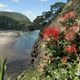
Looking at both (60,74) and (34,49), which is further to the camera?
(34,49)

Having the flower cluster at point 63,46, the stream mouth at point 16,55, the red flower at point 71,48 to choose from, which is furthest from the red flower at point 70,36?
the stream mouth at point 16,55

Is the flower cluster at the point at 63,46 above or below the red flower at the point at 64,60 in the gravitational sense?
above

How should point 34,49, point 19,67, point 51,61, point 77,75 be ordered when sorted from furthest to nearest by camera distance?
point 19,67, point 34,49, point 51,61, point 77,75

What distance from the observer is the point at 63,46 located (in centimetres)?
852

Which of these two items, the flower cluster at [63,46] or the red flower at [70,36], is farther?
the red flower at [70,36]

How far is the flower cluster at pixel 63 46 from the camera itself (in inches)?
322

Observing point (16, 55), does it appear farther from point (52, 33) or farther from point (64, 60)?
point (64, 60)

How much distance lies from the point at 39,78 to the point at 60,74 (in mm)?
2009

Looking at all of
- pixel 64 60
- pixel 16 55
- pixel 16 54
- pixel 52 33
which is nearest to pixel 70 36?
pixel 52 33

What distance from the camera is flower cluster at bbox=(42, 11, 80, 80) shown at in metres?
8.17

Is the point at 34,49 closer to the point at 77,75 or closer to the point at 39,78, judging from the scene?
the point at 39,78

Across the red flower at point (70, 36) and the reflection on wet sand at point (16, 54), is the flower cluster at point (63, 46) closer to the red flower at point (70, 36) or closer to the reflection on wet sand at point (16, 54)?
the red flower at point (70, 36)

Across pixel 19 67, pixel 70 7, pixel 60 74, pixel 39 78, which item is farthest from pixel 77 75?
pixel 19 67

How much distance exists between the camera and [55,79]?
8.24m
